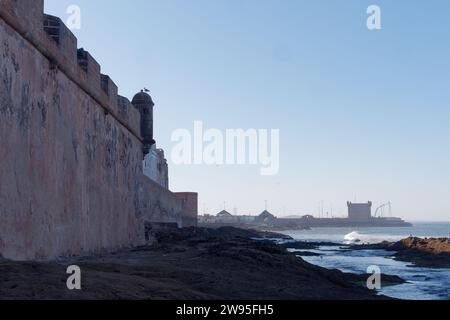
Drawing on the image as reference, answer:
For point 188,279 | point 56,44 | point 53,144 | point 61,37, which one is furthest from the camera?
point 61,37

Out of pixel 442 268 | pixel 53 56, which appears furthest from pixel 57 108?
pixel 442 268

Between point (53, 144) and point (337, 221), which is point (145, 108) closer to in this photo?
point (53, 144)

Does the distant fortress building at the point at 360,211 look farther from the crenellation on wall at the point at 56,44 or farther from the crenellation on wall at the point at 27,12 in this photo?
the crenellation on wall at the point at 27,12

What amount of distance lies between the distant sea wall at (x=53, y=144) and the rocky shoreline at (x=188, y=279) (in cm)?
93

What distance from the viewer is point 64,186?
1177 cm

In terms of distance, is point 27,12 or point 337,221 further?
point 337,221

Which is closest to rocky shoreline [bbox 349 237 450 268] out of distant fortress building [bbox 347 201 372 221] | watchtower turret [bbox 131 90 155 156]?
watchtower turret [bbox 131 90 155 156]

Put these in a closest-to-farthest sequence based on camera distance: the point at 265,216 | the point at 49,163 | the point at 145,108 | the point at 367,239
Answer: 1. the point at 49,163
2. the point at 145,108
3. the point at 367,239
4. the point at 265,216

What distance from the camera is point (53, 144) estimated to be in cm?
1110

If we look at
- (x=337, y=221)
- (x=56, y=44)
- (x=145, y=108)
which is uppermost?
(x=145, y=108)

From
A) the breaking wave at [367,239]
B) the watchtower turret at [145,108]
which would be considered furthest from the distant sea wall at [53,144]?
the breaking wave at [367,239]

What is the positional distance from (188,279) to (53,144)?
12.3ft

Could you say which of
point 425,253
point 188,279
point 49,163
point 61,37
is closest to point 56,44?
point 61,37
